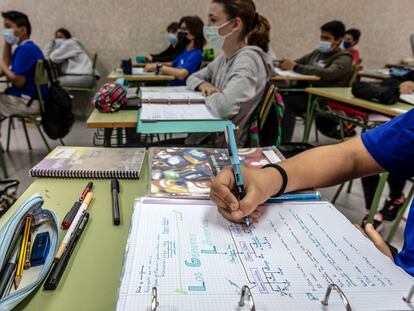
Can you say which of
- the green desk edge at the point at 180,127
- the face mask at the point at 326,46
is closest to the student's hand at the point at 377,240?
the green desk edge at the point at 180,127

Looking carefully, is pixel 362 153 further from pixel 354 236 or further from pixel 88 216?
pixel 88 216

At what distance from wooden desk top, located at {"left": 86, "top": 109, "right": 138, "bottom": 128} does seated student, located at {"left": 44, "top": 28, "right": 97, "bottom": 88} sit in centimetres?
264

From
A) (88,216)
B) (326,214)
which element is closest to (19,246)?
(88,216)

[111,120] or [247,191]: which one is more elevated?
[247,191]

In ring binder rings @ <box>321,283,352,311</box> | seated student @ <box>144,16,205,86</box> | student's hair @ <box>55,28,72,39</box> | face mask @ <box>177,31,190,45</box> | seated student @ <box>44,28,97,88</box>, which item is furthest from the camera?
student's hair @ <box>55,28,72,39</box>

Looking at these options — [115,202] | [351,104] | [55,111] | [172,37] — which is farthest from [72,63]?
[115,202]

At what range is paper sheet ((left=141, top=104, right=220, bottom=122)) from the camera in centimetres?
128

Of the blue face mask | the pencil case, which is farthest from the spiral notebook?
the blue face mask

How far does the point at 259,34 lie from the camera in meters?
1.72

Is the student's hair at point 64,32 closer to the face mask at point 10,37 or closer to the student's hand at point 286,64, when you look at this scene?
the face mask at point 10,37

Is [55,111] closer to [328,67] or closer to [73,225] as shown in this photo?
[73,225]

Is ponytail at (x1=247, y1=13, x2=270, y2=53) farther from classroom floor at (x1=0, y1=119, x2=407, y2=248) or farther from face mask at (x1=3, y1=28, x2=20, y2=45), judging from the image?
face mask at (x1=3, y1=28, x2=20, y2=45)

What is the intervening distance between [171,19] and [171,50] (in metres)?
0.62

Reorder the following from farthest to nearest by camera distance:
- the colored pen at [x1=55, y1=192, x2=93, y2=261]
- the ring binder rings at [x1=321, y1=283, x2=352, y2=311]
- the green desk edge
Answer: the green desk edge, the colored pen at [x1=55, y1=192, x2=93, y2=261], the ring binder rings at [x1=321, y1=283, x2=352, y2=311]
